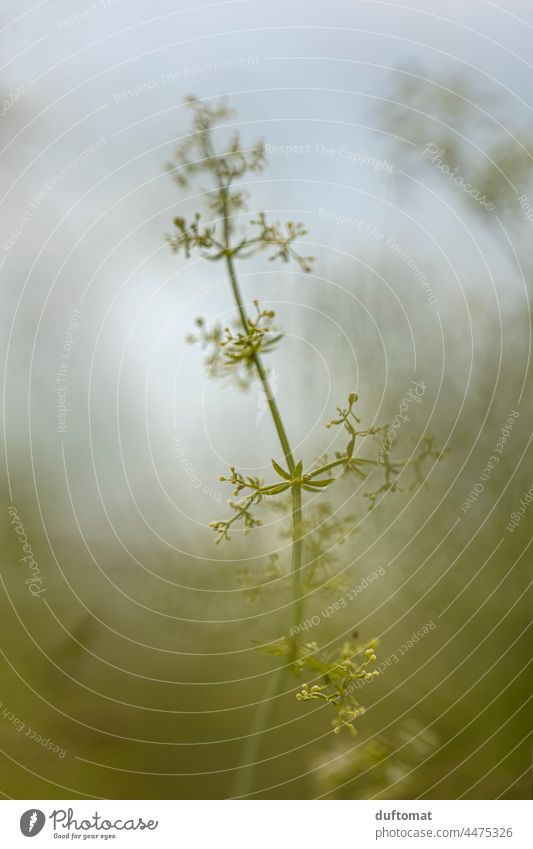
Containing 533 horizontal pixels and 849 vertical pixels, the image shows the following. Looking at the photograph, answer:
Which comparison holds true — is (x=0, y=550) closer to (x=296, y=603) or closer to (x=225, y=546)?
(x=225, y=546)

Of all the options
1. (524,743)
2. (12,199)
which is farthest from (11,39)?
(524,743)

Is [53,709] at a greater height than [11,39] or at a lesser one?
lesser
